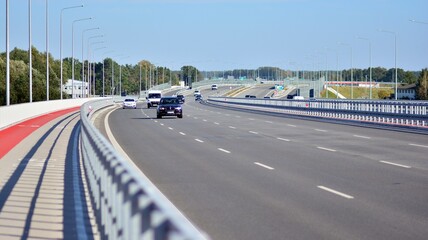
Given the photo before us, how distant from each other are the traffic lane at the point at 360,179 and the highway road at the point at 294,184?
0.7 inches

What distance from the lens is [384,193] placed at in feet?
49.0

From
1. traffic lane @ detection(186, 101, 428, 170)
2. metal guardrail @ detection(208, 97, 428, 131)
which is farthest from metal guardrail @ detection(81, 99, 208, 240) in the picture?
metal guardrail @ detection(208, 97, 428, 131)

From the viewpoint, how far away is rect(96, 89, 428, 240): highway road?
445 inches

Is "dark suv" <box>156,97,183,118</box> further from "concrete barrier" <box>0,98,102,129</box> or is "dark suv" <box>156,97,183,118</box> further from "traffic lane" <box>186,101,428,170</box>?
"traffic lane" <box>186,101,428,170</box>

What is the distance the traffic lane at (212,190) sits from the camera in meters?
11.3

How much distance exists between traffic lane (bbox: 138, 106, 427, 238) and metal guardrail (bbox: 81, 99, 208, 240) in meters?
3.47

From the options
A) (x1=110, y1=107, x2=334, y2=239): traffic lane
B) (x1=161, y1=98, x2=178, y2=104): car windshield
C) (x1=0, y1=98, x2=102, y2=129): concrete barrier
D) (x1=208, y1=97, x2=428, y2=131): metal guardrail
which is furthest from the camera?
(x1=161, y1=98, x2=178, y2=104): car windshield

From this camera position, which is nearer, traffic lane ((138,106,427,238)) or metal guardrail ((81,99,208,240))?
metal guardrail ((81,99,208,240))

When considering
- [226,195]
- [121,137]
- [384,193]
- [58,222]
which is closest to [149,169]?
[226,195]

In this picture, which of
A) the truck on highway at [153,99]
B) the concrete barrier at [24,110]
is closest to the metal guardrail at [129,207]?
the concrete barrier at [24,110]

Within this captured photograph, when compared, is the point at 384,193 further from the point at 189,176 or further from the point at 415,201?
the point at 189,176

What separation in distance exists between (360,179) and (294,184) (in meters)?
1.76

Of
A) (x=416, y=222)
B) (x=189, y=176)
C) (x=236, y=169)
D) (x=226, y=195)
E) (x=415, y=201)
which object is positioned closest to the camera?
(x=416, y=222)

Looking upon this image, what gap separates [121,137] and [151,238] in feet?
95.2
